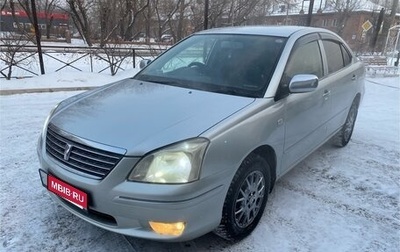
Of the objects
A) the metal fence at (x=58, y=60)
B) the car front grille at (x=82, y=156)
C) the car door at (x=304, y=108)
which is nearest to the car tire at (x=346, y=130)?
the car door at (x=304, y=108)

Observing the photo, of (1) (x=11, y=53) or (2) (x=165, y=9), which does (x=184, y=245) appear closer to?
(1) (x=11, y=53)

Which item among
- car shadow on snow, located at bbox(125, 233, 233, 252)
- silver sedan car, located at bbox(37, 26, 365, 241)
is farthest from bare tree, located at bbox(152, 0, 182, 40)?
car shadow on snow, located at bbox(125, 233, 233, 252)

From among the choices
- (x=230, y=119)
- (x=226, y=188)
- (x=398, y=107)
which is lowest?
(x=398, y=107)

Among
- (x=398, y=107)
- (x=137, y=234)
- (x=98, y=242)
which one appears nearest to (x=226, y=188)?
(x=137, y=234)

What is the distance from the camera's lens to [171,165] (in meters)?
2.01

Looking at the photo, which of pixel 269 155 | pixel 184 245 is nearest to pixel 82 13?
pixel 269 155

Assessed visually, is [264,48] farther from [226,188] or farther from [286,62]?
[226,188]

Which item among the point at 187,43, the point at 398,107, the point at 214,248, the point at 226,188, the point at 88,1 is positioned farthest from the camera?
the point at 88,1

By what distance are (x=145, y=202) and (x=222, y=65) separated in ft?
5.17

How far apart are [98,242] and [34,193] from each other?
3.45 feet

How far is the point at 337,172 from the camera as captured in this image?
12.8ft

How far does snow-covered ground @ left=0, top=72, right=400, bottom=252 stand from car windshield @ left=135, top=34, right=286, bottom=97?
3.79 ft

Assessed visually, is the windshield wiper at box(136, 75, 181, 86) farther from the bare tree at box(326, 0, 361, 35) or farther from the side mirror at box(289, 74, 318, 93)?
the bare tree at box(326, 0, 361, 35)

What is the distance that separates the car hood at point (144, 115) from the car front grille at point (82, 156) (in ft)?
0.20
